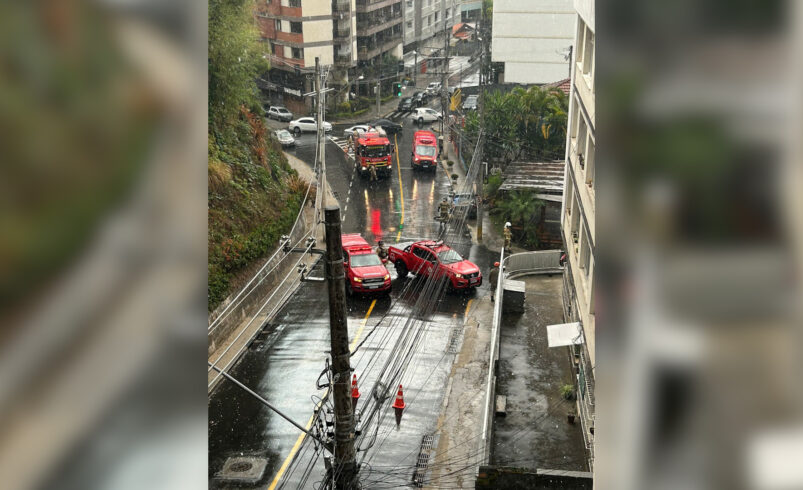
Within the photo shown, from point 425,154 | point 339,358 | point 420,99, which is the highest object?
point 420,99

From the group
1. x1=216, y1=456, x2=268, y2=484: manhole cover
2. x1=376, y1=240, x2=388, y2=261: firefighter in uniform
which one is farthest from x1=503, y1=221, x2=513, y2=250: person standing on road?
x1=216, y1=456, x2=268, y2=484: manhole cover

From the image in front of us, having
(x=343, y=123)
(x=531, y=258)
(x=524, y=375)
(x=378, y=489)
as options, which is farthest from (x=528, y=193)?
(x=343, y=123)

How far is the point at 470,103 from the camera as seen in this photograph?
1683 inches

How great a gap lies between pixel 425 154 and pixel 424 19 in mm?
Result: 21648

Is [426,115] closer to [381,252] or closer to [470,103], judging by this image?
[470,103]

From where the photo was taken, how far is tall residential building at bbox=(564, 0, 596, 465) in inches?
479

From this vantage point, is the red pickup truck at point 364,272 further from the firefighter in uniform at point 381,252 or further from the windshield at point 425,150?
the windshield at point 425,150

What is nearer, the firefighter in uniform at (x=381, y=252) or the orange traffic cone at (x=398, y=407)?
the orange traffic cone at (x=398, y=407)

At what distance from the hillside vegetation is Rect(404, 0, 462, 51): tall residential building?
2232 cm

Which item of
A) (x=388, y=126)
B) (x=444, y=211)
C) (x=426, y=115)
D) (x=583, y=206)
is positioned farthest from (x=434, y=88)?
(x=583, y=206)

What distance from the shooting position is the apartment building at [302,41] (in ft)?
131

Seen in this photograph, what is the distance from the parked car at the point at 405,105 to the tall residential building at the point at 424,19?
18.0 feet

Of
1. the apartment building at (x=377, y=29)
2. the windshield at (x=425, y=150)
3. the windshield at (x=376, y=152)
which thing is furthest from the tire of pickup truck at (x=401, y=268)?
the apartment building at (x=377, y=29)
